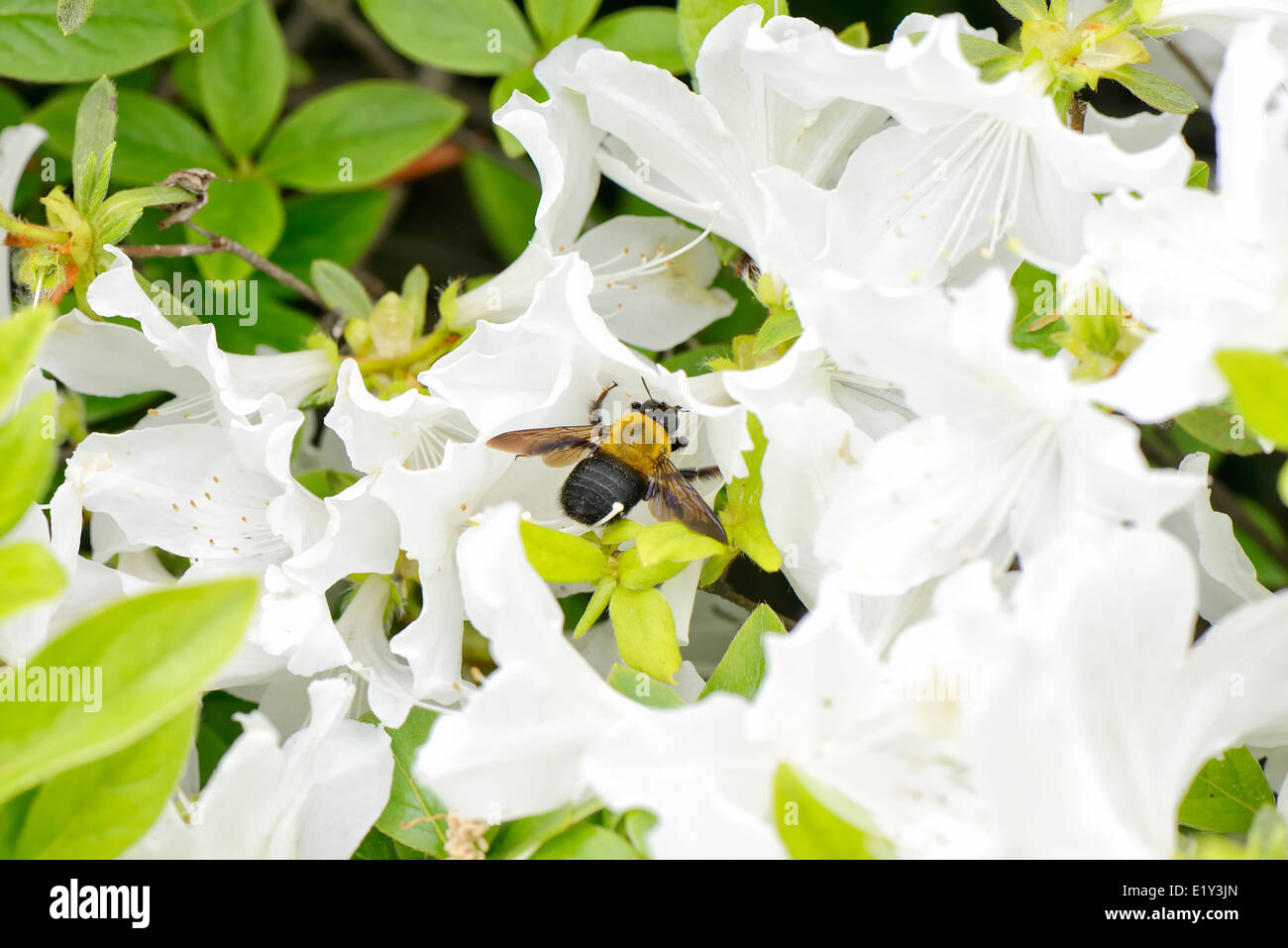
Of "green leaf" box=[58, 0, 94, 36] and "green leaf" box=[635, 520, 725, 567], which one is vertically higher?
"green leaf" box=[58, 0, 94, 36]

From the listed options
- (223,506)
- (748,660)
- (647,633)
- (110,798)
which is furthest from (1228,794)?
(223,506)

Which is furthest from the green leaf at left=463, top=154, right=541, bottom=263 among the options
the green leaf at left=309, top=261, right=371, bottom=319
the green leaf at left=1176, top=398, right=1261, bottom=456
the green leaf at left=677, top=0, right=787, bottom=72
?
the green leaf at left=1176, top=398, right=1261, bottom=456

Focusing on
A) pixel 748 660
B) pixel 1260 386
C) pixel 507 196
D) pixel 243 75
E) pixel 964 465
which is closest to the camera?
pixel 1260 386

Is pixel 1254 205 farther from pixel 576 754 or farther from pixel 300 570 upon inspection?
pixel 300 570

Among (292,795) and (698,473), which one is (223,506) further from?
(698,473)

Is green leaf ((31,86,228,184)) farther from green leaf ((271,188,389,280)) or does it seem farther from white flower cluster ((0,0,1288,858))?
white flower cluster ((0,0,1288,858))

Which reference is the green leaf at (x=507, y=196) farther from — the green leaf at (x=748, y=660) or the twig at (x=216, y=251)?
the green leaf at (x=748, y=660)
